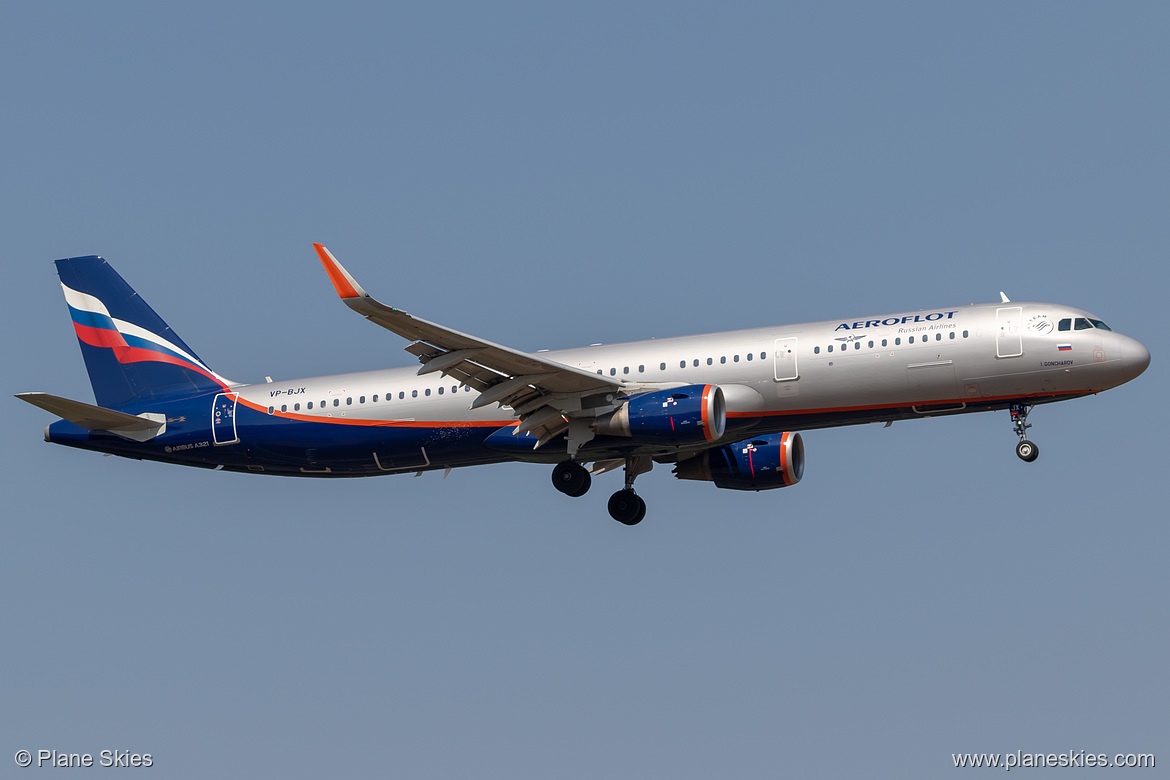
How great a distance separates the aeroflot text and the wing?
6.10 m

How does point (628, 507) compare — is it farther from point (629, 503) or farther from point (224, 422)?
point (224, 422)

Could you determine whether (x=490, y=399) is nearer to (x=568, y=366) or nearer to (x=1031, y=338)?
(x=568, y=366)

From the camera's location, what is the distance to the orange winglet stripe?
107 ft

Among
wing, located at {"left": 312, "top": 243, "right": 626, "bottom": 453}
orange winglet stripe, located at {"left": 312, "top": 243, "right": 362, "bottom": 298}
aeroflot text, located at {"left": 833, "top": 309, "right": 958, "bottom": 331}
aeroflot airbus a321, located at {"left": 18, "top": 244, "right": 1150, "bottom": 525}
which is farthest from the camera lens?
aeroflot text, located at {"left": 833, "top": 309, "right": 958, "bottom": 331}

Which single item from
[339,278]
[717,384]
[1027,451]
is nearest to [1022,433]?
[1027,451]

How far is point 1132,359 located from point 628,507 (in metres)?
14.7

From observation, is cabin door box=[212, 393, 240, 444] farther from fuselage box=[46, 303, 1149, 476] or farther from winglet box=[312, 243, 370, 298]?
winglet box=[312, 243, 370, 298]

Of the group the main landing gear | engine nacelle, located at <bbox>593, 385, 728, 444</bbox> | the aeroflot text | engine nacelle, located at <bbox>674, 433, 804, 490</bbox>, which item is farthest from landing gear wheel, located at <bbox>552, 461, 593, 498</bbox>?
the aeroflot text

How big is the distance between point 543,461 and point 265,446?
8.19 metres

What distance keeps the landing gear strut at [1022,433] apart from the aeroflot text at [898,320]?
2.86m

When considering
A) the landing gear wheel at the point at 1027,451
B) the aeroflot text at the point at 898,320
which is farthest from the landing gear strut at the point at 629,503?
the landing gear wheel at the point at 1027,451

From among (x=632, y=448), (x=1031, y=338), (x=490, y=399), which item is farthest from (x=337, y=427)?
(x=1031, y=338)

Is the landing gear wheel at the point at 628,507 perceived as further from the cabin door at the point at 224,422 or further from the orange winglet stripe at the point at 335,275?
the orange winglet stripe at the point at 335,275

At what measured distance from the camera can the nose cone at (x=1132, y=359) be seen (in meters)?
36.0
